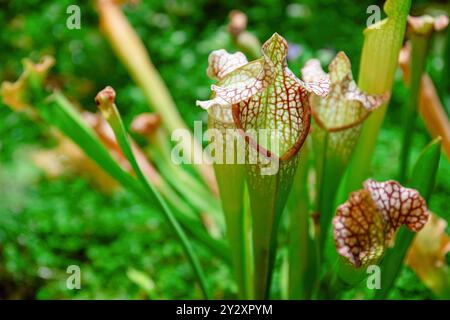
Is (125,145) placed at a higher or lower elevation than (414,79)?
lower

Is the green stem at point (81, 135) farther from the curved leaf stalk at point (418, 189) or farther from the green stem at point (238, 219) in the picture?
the curved leaf stalk at point (418, 189)

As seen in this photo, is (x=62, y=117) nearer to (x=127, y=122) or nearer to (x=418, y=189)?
(x=418, y=189)

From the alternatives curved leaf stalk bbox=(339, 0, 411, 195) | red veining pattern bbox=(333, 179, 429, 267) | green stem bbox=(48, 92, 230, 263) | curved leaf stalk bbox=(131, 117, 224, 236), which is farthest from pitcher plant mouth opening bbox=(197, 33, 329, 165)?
curved leaf stalk bbox=(131, 117, 224, 236)

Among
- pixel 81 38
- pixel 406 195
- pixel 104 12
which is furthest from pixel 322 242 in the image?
pixel 81 38

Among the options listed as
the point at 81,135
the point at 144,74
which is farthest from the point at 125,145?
the point at 144,74

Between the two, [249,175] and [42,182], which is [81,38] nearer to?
[42,182]

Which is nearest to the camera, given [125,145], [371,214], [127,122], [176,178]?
[371,214]
